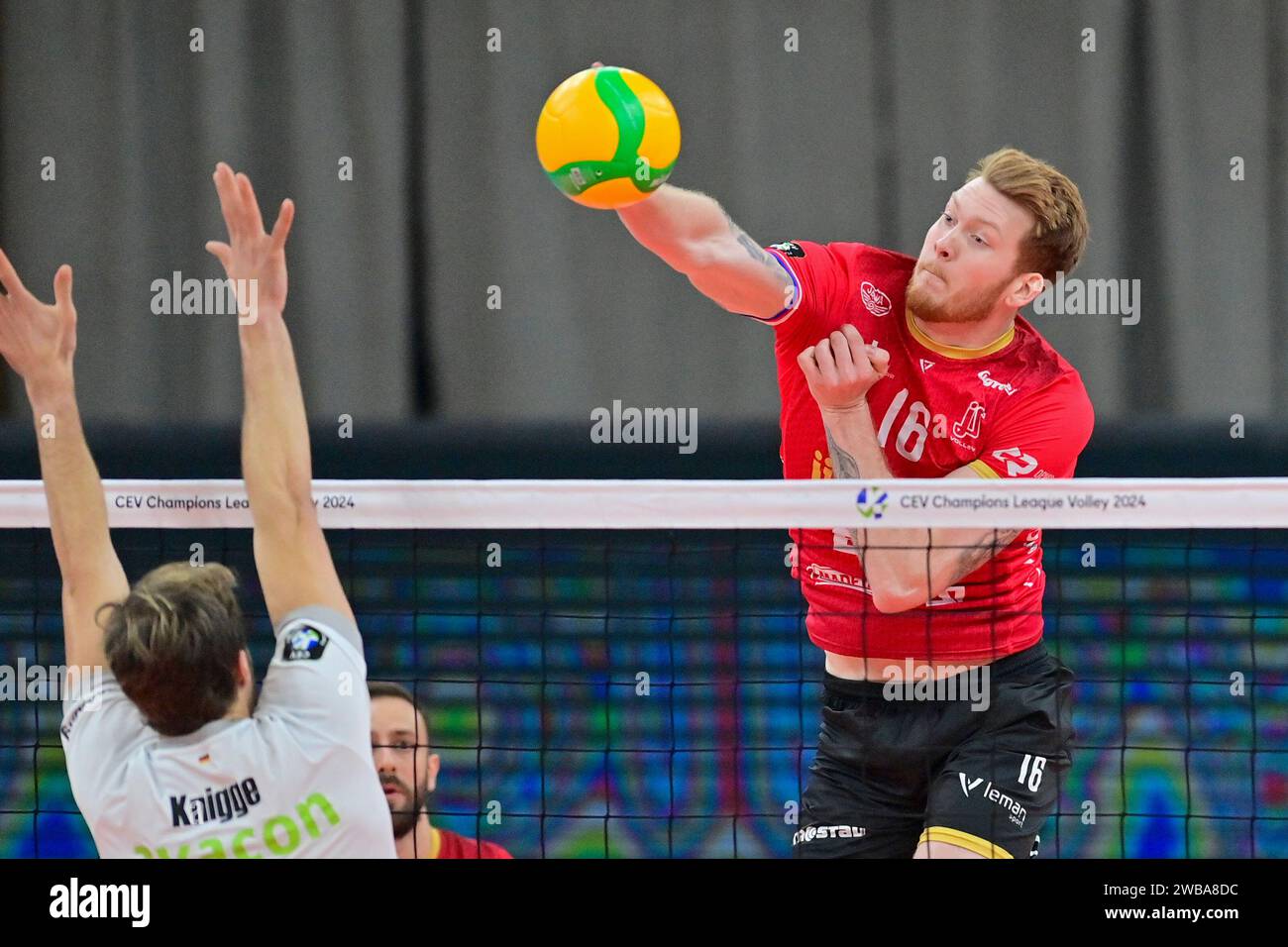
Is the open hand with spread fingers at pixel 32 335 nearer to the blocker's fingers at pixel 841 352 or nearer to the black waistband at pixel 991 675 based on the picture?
the blocker's fingers at pixel 841 352

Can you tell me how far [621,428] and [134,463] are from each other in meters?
2.84

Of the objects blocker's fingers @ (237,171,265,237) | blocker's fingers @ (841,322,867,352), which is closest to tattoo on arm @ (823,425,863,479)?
blocker's fingers @ (841,322,867,352)

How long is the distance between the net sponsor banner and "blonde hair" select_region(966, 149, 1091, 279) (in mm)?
740

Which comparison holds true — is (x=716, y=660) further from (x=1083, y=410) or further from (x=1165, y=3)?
(x=1165, y=3)

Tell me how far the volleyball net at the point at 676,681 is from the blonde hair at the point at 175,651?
181 cm

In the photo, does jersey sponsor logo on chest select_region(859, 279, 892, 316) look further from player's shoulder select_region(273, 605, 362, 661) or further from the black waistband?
player's shoulder select_region(273, 605, 362, 661)

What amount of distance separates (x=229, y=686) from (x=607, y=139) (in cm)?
157

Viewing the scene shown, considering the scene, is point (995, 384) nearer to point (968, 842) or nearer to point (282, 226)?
point (968, 842)

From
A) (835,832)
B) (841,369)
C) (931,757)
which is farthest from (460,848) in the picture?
(841,369)

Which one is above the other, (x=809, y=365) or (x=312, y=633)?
(x=809, y=365)

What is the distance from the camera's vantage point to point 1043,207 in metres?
4.37
